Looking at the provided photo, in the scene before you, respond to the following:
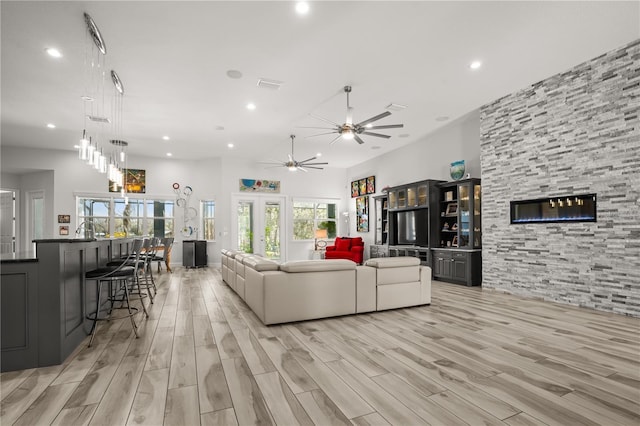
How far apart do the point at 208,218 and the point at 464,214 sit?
297 inches

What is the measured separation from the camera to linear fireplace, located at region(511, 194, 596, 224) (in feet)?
15.3

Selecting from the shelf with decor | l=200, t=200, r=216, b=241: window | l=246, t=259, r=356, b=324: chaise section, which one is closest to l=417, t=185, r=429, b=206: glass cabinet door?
the shelf with decor

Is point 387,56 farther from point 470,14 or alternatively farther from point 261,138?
point 261,138

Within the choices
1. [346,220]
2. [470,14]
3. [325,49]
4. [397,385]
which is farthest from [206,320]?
[346,220]

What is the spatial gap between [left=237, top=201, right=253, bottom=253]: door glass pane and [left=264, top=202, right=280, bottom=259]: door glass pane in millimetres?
494

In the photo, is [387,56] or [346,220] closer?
[387,56]

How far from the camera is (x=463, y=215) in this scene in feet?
22.4

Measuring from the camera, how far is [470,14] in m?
3.51

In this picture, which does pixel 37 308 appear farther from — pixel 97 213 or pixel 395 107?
pixel 97 213

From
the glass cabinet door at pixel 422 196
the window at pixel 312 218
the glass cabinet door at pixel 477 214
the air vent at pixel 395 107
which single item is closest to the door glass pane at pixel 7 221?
the window at pixel 312 218

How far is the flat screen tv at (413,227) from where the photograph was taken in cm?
772

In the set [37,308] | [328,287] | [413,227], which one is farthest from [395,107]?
[37,308]

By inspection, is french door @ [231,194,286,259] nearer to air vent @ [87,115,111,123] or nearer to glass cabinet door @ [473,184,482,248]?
air vent @ [87,115,111,123]

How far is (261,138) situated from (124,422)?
7.05m
